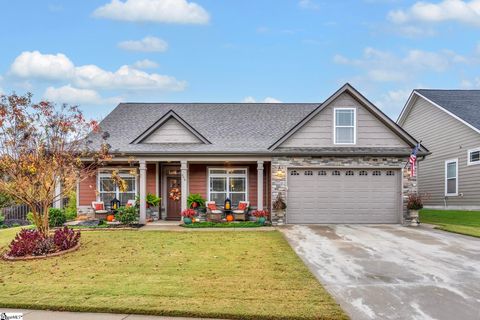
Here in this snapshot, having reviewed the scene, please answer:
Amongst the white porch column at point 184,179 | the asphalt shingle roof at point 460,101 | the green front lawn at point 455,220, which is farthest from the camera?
the asphalt shingle roof at point 460,101

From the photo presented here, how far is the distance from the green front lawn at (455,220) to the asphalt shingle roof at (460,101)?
4.13 m

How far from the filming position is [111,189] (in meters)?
16.9

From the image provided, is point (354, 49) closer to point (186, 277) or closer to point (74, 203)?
point (74, 203)

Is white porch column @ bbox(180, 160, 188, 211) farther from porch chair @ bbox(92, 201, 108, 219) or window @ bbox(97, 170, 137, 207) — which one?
porch chair @ bbox(92, 201, 108, 219)

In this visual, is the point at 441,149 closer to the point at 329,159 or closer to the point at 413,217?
the point at 413,217

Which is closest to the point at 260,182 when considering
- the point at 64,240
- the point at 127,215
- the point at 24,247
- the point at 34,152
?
the point at 127,215

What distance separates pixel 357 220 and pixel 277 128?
5.90 m

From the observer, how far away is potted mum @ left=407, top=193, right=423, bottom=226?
14.6m

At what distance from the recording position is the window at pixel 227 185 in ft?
55.5

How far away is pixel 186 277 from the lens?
681 cm

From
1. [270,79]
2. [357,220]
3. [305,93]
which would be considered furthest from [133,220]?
[305,93]

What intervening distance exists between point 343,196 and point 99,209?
1063 centimetres

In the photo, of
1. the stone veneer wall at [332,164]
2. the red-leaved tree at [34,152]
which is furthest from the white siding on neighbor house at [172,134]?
the red-leaved tree at [34,152]

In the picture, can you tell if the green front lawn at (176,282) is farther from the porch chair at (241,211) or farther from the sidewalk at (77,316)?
the porch chair at (241,211)
